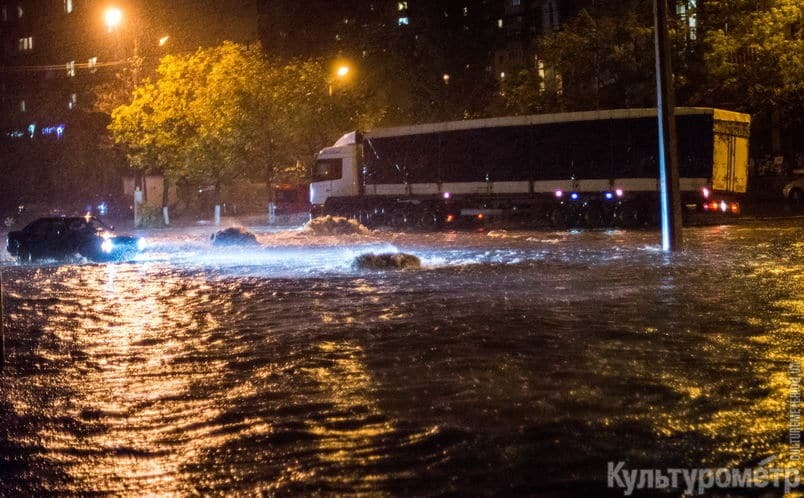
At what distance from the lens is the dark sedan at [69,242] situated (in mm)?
26484

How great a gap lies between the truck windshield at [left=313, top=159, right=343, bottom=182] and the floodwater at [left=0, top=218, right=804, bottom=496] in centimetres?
2459

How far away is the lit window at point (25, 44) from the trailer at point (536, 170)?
2056 inches

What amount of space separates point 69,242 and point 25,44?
65.3 metres

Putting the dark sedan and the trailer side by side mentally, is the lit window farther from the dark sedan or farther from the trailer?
the dark sedan

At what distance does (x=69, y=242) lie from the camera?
1048 inches

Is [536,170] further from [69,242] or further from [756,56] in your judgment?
[69,242]

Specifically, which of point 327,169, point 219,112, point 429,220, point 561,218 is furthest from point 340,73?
point 561,218

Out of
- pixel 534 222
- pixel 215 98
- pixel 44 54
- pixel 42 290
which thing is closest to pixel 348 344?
pixel 42 290

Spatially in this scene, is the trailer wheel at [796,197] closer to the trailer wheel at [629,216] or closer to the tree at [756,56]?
the tree at [756,56]

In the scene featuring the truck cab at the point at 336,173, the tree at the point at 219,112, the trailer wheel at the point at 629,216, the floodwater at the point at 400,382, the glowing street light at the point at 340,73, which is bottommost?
the floodwater at the point at 400,382

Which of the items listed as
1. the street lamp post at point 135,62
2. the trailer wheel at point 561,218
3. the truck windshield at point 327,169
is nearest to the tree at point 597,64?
the trailer wheel at point 561,218

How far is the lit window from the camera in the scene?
8344 cm

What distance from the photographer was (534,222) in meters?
37.7

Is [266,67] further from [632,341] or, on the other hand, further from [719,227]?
[632,341]
